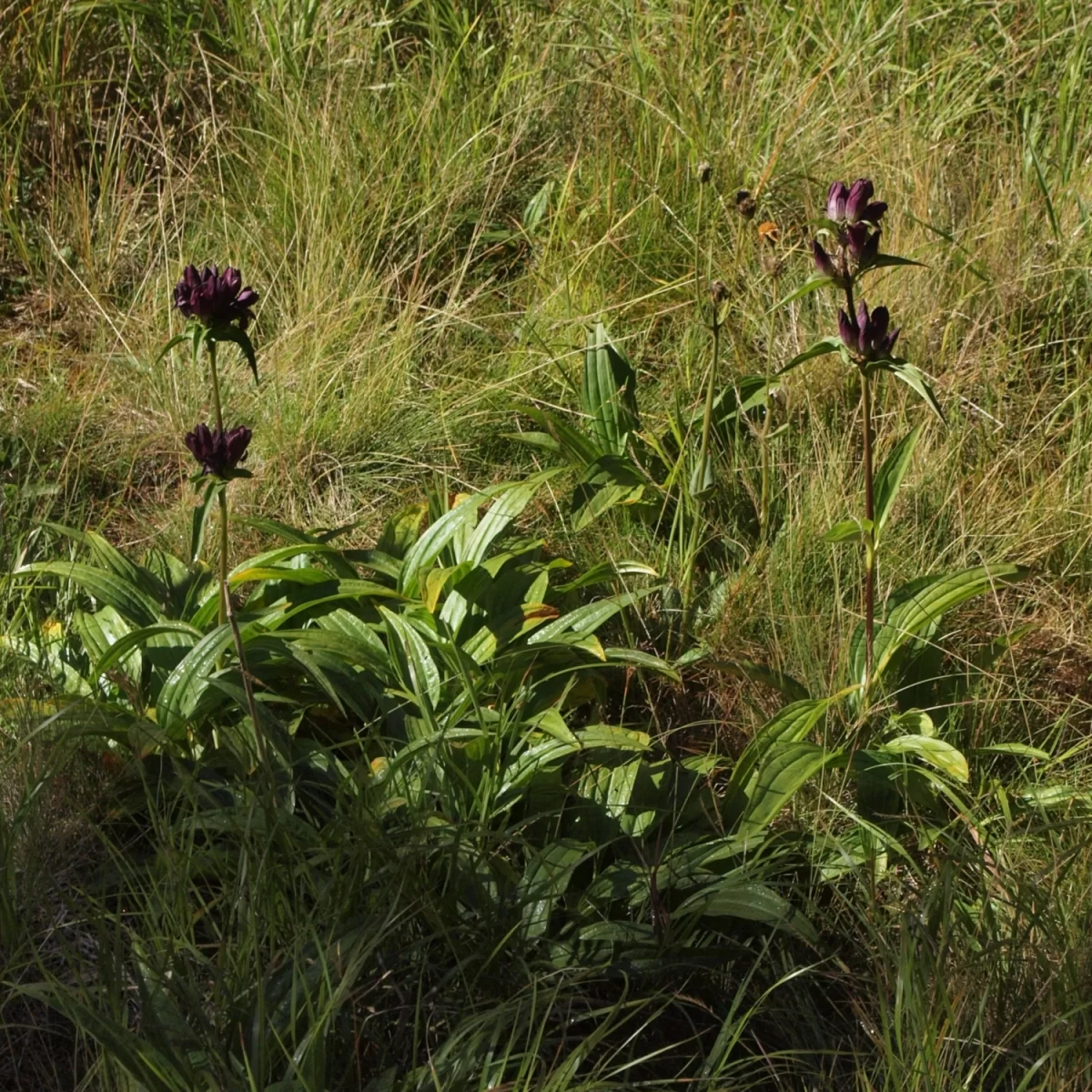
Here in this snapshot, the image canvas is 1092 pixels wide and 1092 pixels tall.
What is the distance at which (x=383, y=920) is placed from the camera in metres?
1.83

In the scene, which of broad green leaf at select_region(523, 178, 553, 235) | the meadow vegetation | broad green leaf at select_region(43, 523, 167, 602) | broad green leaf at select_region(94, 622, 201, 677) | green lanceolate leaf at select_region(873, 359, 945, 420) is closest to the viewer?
the meadow vegetation

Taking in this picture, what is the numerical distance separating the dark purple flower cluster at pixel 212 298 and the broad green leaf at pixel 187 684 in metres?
0.54

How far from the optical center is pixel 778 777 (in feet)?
7.48

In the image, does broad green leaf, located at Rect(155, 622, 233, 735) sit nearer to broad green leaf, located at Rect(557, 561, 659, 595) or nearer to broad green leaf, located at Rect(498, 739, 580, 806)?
broad green leaf, located at Rect(498, 739, 580, 806)

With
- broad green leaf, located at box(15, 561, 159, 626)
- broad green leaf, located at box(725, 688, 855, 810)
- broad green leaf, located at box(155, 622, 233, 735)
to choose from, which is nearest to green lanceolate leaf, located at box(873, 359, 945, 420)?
broad green leaf, located at box(725, 688, 855, 810)

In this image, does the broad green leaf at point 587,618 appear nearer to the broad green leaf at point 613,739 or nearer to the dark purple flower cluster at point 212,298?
the broad green leaf at point 613,739

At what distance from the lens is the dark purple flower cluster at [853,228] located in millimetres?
2209

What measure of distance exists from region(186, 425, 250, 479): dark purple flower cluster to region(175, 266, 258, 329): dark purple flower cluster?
0.17 m

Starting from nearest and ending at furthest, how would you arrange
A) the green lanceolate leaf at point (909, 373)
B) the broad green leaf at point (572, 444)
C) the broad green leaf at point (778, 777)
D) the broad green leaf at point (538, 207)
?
the green lanceolate leaf at point (909, 373)
the broad green leaf at point (778, 777)
the broad green leaf at point (572, 444)
the broad green leaf at point (538, 207)

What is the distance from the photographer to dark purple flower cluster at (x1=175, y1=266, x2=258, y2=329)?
205 centimetres

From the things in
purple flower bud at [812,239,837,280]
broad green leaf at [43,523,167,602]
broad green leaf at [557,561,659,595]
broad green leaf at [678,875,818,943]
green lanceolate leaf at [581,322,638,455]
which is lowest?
broad green leaf at [678,875,818,943]

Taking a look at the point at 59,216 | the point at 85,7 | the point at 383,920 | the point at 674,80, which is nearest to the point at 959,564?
the point at 383,920

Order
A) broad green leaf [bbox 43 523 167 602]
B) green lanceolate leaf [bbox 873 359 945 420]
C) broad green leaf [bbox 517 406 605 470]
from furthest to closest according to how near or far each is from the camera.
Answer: broad green leaf [bbox 517 406 605 470]
broad green leaf [bbox 43 523 167 602]
green lanceolate leaf [bbox 873 359 945 420]

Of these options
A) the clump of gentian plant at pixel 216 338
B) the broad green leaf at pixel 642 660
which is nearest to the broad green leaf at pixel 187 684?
the clump of gentian plant at pixel 216 338
